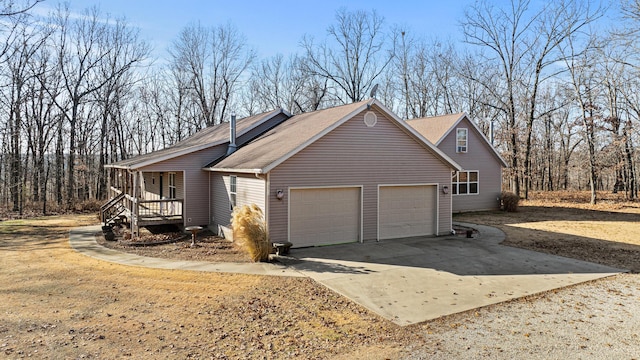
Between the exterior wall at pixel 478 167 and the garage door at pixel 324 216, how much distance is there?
35.9 feet

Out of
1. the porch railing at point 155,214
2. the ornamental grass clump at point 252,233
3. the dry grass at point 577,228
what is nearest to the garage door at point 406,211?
the dry grass at point 577,228

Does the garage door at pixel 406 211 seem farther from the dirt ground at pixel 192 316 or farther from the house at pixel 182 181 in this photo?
the house at pixel 182 181

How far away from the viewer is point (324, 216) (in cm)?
1229

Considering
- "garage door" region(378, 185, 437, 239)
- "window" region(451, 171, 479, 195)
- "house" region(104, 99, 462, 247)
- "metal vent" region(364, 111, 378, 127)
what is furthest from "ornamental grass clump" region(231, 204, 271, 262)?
"window" region(451, 171, 479, 195)

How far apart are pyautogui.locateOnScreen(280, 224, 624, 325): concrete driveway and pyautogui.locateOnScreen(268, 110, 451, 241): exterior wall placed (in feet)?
4.21

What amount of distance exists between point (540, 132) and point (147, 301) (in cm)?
4297

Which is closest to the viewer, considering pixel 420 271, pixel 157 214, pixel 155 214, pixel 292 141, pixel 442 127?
pixel 420 271

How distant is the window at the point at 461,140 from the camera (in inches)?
866

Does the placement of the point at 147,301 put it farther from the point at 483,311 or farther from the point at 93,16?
the point at 93,16

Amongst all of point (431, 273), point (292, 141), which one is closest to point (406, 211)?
point (431, 273)

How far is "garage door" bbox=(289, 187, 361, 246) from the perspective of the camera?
38.7 ft

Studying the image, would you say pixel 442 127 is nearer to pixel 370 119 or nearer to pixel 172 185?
pixel 370 119

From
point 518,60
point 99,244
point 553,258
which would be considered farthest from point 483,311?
point 518,60

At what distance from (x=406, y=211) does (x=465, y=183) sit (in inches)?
403
